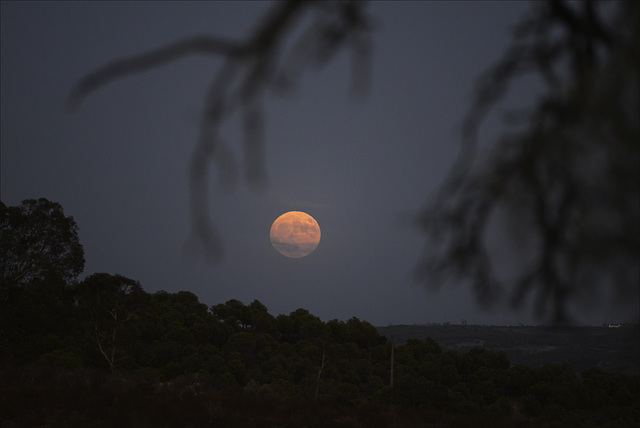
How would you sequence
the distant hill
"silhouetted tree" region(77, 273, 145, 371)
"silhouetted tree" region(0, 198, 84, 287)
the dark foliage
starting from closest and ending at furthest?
the distant hill
the dark foliage
"silhouetted tree" region(0, 198, 84, 287)
"silhouetted tree" region(77, 273, 145, 371)

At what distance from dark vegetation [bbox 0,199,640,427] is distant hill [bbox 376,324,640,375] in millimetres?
4024

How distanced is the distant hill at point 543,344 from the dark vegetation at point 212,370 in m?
4.02

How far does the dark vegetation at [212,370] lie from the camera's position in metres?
15.2

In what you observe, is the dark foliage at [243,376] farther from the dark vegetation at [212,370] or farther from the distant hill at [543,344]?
the distant hill at [543,344]

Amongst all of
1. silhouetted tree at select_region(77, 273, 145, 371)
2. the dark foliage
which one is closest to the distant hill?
the dark foliage

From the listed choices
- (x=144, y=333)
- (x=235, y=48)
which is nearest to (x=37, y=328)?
(x=144, y=333)

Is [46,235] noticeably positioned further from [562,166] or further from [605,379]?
[605,379]

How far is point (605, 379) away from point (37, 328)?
129 ft

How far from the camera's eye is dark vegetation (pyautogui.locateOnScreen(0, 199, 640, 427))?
15195 mm

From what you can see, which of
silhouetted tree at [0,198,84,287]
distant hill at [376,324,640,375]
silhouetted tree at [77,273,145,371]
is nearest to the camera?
distant hill at [376,324,640,375]

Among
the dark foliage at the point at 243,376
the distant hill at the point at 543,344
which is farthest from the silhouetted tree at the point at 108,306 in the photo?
the distant hill at the point at 543,344

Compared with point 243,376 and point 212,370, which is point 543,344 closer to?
point 243,376

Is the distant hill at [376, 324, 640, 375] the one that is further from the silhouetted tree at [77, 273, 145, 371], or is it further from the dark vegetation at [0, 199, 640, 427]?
the silhouetted tree at [77, 273, 145, 371]

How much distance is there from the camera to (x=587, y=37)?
6.04 feet
